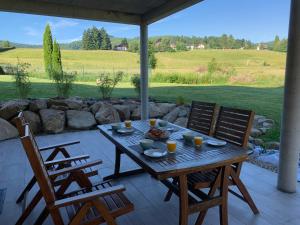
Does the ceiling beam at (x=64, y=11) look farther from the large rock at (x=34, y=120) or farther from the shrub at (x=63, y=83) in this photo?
the shrub at (x=63, y=83)

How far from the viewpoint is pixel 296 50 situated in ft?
8.42

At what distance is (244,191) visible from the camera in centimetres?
234

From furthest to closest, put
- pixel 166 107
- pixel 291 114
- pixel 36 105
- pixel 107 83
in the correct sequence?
pixel 107 83 → pixel 166 107 → pixel 36 105 → pixel 291 114

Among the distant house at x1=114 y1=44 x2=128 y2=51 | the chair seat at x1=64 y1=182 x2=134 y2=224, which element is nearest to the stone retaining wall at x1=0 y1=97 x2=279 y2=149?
the chair seat at x1=64 y1=182 x2=134 y2=224

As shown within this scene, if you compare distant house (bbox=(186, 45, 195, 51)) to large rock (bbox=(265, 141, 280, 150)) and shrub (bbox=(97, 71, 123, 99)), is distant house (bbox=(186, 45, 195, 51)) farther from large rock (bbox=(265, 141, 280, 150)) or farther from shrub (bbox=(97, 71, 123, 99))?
large rock (bbox=(265, 141, 280, 150))

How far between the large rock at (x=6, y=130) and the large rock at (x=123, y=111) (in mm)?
2423

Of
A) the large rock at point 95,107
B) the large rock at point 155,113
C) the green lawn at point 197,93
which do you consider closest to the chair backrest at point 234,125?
the large rock at point 155,113

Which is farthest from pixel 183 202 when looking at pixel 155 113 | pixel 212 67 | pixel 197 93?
pixel 212 67

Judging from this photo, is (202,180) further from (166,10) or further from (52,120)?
(52,120)

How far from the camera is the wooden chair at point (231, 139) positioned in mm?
2166

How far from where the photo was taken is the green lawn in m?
7.55

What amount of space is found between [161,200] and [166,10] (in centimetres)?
343

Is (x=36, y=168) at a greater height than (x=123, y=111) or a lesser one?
greater

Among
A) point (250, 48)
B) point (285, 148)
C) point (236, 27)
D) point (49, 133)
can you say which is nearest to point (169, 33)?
point (236, 27)
